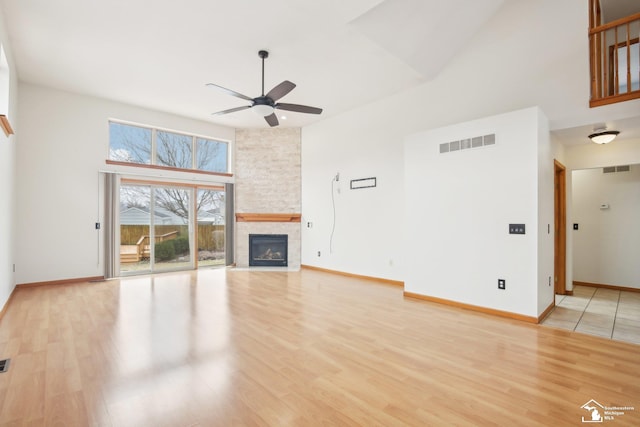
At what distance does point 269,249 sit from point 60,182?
433 centimetres

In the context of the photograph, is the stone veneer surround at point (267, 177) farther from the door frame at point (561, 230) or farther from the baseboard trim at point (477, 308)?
the door frame at point (561, 230)

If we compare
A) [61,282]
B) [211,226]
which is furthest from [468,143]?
[61,282]

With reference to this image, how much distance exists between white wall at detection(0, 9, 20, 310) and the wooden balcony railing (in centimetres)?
685

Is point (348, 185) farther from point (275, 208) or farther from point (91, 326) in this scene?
point (91, 326)

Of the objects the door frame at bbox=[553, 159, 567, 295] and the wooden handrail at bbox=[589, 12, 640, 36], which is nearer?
the wooden handrail at bbox=[589, 12, 640, 36]

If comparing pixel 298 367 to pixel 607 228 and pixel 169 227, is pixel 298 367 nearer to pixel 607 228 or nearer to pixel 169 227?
pixel 169 227

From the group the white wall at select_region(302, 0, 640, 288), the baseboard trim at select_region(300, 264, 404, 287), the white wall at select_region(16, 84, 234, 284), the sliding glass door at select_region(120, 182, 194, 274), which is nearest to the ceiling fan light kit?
the white wall at select_region(302, 0, 640, 288)

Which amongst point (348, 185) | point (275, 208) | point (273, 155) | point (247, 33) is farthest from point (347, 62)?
point (275, 208)

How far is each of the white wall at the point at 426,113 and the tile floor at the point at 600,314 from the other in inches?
Result: 93.4

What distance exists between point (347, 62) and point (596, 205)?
5.16 meters

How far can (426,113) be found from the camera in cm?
512

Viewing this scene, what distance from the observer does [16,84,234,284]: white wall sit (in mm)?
5078

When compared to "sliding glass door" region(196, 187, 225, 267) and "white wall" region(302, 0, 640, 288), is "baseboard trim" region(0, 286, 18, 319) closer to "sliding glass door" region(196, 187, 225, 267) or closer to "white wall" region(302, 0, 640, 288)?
"sliding glass door" region(196, 187, 225, 267)

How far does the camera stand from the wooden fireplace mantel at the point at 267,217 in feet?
24.3
